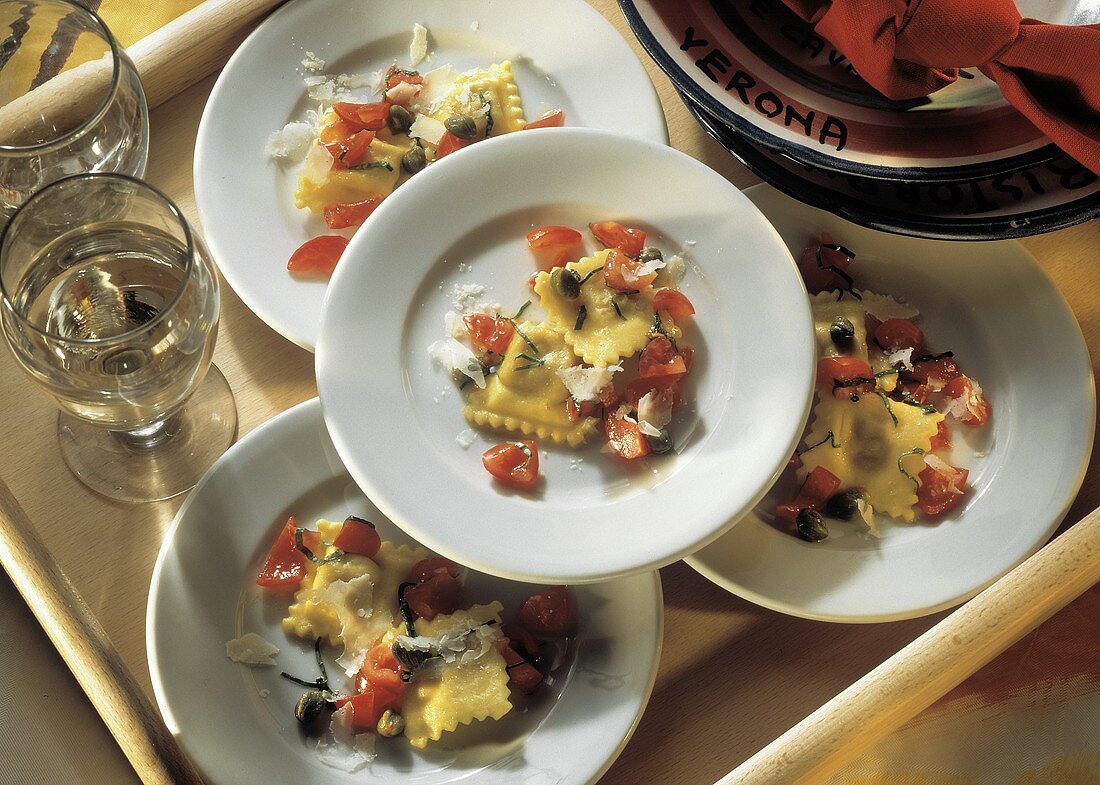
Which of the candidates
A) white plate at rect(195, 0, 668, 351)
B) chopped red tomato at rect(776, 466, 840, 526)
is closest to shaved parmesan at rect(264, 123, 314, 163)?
white plate at rect(195, 0, 668, 351)

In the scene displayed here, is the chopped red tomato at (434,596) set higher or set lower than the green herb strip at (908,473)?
lower

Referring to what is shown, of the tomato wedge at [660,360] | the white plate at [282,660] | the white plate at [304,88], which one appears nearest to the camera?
the white plate at [282,660]

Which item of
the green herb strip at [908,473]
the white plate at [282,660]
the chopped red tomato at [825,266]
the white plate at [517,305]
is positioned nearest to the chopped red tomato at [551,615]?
the white plate at [282,660]

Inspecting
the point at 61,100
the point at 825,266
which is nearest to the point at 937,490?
the point at 825,266

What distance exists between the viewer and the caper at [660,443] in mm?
1204

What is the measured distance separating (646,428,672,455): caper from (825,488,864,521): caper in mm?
235

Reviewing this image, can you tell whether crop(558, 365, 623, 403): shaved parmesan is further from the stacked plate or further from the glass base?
the glass base

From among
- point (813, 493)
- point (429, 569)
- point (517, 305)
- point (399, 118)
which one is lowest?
point (429, 569)

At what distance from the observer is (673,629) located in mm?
1308

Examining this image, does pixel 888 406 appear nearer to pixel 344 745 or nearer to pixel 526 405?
pixel 526 405

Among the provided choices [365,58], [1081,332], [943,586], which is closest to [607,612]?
[943,586]

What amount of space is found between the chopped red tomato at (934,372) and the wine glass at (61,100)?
3.45 ft

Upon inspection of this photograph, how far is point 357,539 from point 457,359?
25 cm

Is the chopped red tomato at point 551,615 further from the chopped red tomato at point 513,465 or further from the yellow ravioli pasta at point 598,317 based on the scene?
the yellow ravioli pasta at point 598,317
